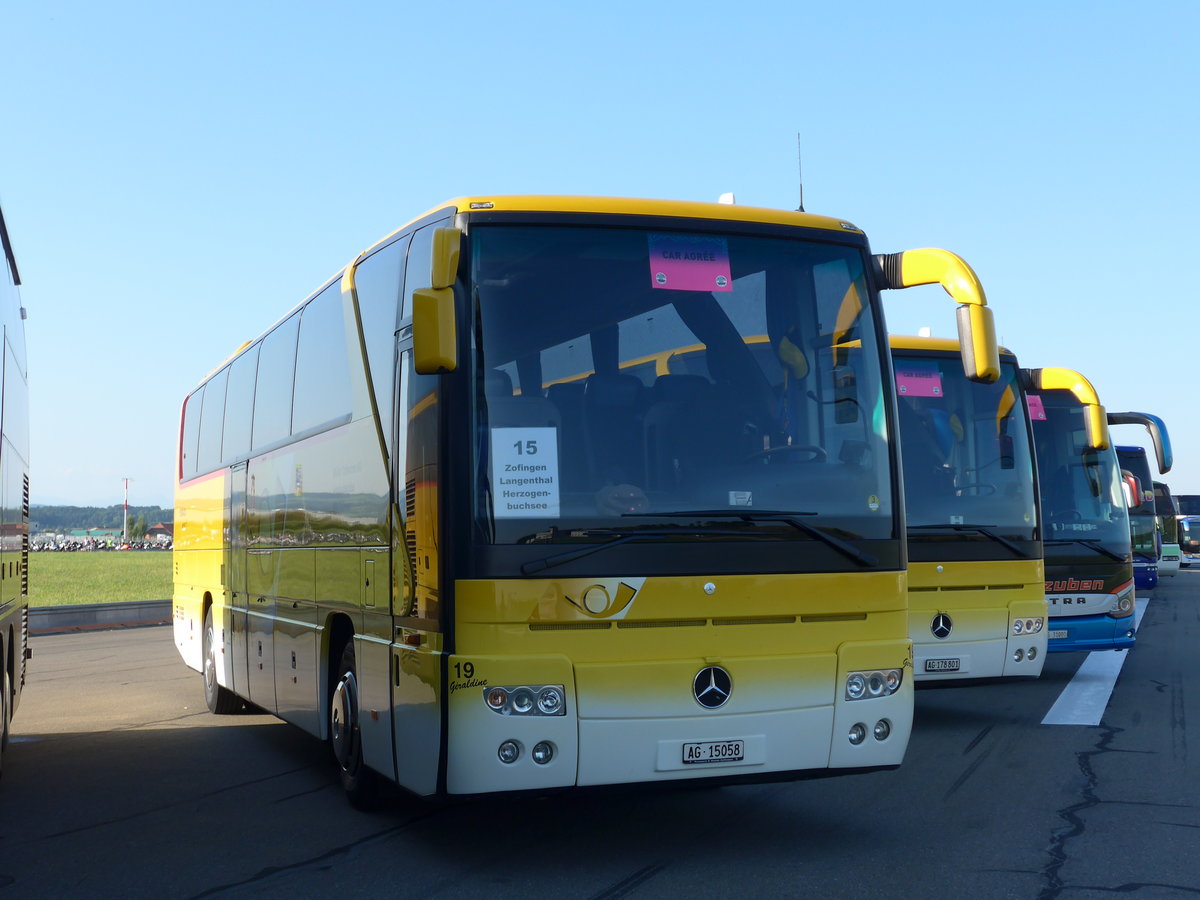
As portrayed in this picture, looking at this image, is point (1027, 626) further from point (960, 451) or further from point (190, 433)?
point (190, 433)

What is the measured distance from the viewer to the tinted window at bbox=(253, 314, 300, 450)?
32.2 feet

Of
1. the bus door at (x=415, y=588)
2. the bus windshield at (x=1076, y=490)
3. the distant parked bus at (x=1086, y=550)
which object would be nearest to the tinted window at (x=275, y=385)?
the bus door at (x=415, y=588)

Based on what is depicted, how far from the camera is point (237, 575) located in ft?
37.0

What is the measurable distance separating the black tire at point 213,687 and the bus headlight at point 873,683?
7252 mm

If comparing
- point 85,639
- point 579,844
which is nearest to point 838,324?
point 579,844

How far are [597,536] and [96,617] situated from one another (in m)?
23.5

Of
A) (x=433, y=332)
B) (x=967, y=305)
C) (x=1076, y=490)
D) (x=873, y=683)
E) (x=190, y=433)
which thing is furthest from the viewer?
(x=190, y=433)

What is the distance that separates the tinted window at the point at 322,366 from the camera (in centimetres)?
832

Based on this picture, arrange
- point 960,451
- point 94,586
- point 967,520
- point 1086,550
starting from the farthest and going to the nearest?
point 94,586 < point 1086,550 < point 960,451 < point 967,520

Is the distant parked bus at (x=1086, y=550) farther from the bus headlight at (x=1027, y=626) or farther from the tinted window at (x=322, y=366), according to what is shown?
the tinted window at (x=322, y=366)

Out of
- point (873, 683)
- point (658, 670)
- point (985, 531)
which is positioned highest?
point (985, 531)

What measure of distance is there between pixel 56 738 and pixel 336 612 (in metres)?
4.37

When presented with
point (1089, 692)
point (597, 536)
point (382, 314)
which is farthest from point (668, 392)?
point (1089, 692)

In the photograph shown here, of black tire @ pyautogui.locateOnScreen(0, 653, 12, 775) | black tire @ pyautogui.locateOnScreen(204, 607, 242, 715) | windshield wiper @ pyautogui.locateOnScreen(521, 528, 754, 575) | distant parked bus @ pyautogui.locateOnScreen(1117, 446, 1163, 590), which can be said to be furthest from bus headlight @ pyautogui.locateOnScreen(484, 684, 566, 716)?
distant parked bus @ pyautogui.locateOnScreen(1117, 446, 1163, 590)
